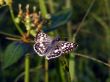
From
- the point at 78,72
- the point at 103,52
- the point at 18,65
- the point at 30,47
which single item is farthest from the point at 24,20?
the point at 103,52

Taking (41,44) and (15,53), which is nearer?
(41,44)

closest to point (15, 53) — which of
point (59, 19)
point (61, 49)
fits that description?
point (59, 19)

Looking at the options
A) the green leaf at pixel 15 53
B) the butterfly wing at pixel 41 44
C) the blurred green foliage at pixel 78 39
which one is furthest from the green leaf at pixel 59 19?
the butterfly wing at pixel 41 44

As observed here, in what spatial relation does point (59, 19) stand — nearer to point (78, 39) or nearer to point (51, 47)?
point (78, 39)

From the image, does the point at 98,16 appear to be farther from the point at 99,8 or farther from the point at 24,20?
the point at 24,20

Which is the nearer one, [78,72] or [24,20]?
[24,20]

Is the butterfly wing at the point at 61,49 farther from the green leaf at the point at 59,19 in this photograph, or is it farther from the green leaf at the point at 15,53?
the green leaf at the point at 59,19

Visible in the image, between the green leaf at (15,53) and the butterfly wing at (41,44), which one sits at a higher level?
the butterfly wing at (41,44)

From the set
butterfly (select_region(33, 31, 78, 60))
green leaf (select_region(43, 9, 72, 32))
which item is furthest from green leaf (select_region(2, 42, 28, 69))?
butterfly (select_region(33, 31, 78, 60))
